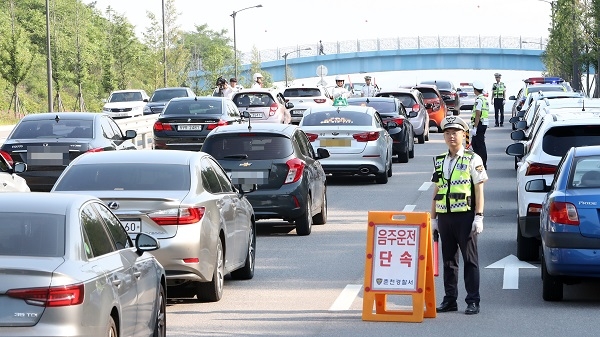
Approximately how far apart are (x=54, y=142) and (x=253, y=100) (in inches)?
802

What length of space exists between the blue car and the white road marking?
176 cm

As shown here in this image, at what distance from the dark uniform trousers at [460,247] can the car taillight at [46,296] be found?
5176mm

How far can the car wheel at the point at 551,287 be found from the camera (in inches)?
496

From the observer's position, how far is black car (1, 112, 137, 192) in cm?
2256

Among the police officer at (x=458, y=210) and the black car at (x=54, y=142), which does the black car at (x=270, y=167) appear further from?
the police officer at (x=458, y=210)

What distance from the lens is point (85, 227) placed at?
27.7ft

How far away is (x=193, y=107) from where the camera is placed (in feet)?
110

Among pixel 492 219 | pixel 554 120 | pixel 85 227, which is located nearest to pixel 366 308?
pixel 85 227

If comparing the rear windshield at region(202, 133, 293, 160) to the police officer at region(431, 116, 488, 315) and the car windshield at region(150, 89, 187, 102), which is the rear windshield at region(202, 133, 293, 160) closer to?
the police officer at region(431, 116, 488, 315)

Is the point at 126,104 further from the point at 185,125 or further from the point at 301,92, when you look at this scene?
the point at 185,125

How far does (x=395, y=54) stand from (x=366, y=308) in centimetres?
11365

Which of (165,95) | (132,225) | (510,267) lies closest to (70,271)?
(132,225)

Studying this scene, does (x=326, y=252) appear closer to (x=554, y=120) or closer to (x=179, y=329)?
(x=554, y=120)

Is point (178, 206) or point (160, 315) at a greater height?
point (178, 206)
